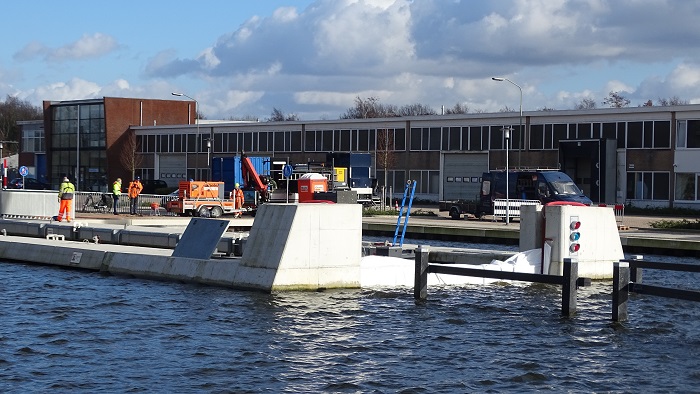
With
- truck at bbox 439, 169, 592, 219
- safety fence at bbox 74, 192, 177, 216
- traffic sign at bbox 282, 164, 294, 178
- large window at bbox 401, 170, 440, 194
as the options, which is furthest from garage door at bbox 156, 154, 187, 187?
truck at bbox 439, 169, 592, 219

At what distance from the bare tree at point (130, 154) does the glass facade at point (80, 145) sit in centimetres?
204

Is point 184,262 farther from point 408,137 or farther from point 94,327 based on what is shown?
point 408,137

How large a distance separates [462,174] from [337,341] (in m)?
57.5

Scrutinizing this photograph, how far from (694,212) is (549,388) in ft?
154

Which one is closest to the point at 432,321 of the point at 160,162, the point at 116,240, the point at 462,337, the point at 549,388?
the point at 462,337

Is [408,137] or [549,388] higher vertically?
[408,137]

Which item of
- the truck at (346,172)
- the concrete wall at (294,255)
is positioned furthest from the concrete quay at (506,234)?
the concrete wall at (294,255)

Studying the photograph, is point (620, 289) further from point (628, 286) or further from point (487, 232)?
point (487, 232)

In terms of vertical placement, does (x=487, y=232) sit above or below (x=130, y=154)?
below

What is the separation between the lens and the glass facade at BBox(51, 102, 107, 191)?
98938mm

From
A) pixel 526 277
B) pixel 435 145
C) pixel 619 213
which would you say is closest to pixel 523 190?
pixel 619 213

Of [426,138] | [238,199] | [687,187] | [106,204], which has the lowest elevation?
[106,204]

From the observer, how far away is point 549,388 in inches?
589

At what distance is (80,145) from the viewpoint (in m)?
101
